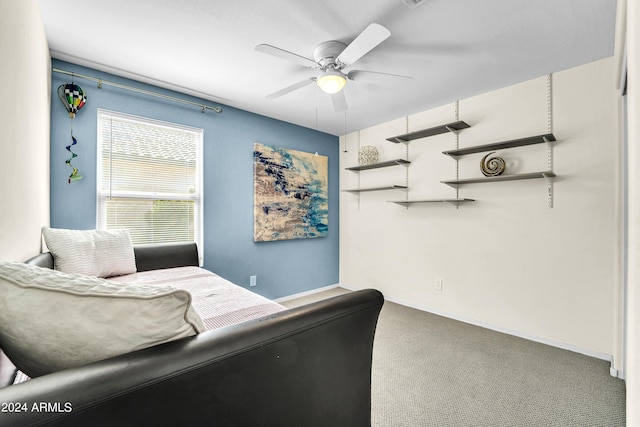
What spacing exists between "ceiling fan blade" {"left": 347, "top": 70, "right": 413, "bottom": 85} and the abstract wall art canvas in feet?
4.83

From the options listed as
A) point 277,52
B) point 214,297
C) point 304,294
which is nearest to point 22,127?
point 214,297

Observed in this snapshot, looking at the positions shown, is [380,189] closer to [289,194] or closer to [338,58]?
[289,194]

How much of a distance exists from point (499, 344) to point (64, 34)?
4244 mm

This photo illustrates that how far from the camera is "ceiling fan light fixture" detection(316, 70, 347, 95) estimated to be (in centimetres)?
209

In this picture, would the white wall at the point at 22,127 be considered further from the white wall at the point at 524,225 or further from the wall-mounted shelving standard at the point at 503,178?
the white wall at the point at 524,225

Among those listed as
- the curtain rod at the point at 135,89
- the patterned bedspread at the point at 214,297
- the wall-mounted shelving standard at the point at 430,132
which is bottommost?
the patterned bedspread at the point at 214,297

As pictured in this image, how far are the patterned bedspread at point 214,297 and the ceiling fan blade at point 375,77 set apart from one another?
2.01m

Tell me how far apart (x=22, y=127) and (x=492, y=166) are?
137 inches

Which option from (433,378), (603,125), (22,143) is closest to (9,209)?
(22,143)

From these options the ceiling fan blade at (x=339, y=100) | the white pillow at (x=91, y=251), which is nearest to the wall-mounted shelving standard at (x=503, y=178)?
the ceiling fan blade at (x=339, y=100)

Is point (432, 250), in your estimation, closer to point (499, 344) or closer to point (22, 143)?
point (499, 344)

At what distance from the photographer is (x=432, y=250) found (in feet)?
10.7

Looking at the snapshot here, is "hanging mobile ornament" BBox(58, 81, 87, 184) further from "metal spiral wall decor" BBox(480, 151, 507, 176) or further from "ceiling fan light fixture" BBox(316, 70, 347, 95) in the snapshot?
"metal spiral wall decor" BBox(480, 151, 507, 176)

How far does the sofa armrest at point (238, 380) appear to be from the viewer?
544 millimetres
